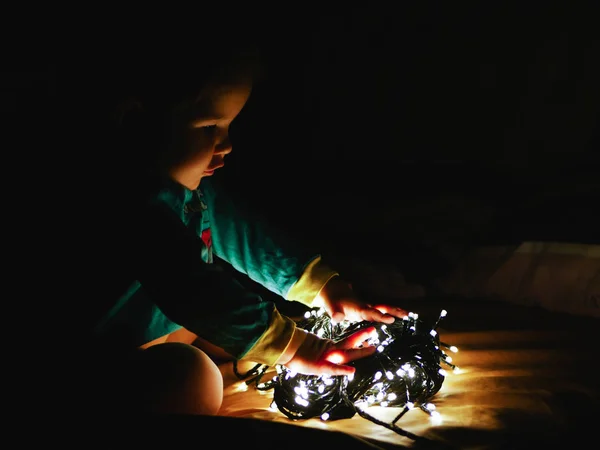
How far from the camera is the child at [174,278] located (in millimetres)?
1349

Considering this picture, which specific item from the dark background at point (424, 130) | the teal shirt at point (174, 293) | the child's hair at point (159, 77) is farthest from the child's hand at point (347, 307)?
the dark background at point (424, 130)

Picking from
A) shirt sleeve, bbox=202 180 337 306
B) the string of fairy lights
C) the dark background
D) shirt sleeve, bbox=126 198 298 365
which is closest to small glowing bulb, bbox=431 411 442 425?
the string of fairy lights

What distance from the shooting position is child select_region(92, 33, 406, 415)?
135 centimetres

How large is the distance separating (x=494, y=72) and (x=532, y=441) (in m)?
2.49

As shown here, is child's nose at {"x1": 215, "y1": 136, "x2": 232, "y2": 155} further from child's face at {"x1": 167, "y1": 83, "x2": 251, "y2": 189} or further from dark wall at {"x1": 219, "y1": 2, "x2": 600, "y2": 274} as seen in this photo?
dark wall at {"x1": 219, "y1": 2, "x2": 600, "y2": 274}

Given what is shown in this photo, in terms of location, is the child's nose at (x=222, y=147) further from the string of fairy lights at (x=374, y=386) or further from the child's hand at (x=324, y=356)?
the string of fairy lights at (x=374, y=386)

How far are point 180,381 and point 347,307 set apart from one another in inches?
26.1

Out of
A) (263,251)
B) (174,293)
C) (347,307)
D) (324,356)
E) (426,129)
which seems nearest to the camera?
(174,293)

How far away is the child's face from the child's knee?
53 cm

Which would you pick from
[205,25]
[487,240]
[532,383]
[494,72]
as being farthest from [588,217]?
[205,25]

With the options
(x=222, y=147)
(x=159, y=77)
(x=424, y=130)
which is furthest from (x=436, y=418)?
(x=424, y=130)

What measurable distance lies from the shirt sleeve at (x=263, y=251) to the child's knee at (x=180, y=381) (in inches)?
19.0

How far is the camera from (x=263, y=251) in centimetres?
190

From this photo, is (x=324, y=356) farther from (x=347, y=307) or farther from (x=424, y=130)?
(x=424, y=130)
